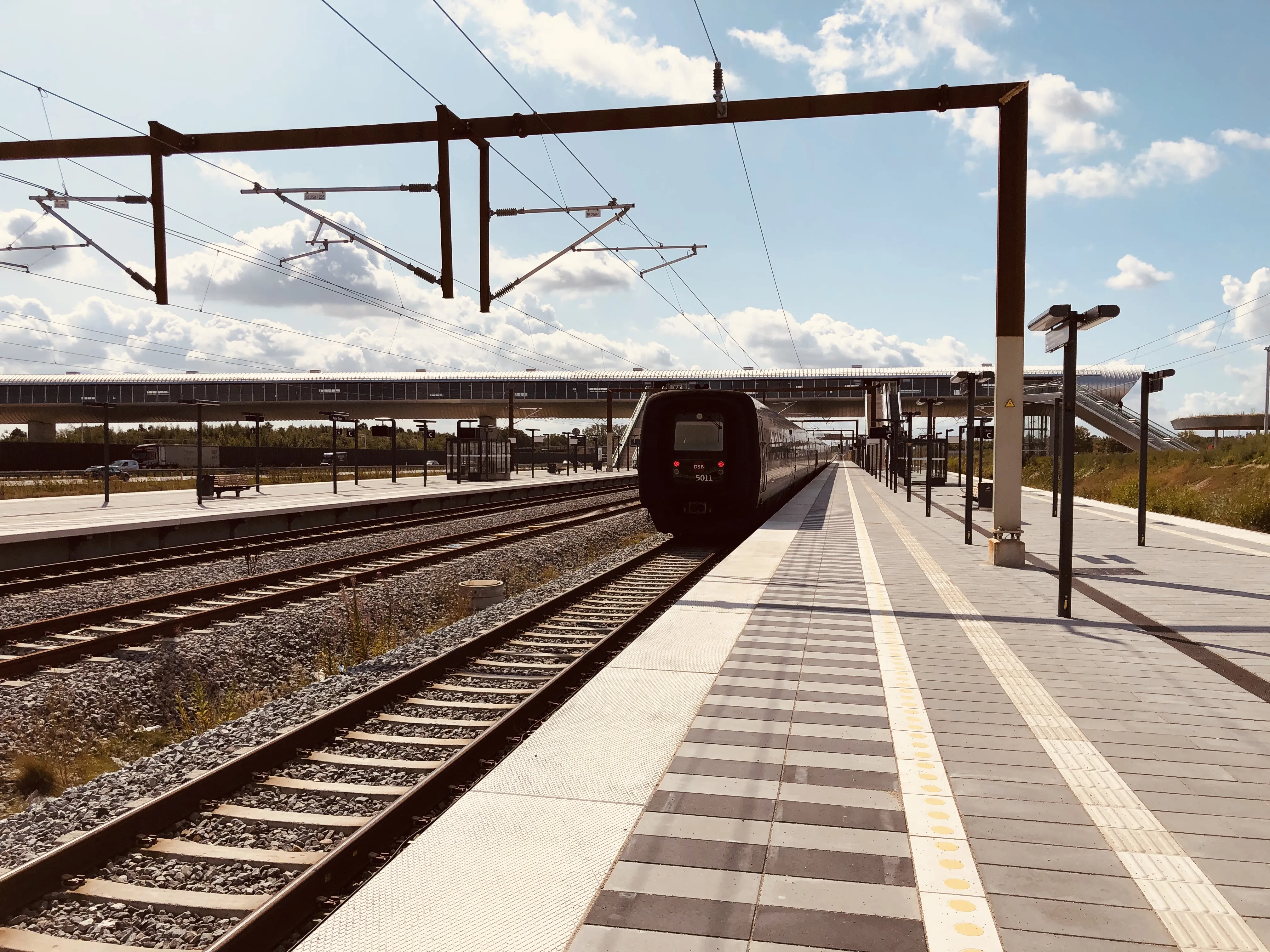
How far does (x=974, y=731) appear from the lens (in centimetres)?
452

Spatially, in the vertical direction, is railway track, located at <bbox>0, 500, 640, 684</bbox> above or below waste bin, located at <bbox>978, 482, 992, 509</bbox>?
below

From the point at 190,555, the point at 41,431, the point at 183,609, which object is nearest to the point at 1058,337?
the point at 183,609

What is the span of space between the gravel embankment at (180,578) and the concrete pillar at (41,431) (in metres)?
75.1

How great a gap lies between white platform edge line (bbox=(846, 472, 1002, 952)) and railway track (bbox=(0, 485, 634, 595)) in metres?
10.9

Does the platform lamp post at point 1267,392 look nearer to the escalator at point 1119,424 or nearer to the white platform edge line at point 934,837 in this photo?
the escalator at point 1119,424

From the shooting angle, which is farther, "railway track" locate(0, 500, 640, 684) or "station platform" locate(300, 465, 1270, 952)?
"railway track" locate(0, 500, 640, 684)

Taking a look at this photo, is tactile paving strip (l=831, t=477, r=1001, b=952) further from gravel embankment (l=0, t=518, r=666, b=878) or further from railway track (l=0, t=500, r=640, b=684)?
railway track (l=0, t=500, r=640, b=684)

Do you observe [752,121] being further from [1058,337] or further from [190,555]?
[190,555]

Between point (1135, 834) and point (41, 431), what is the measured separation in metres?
92.9

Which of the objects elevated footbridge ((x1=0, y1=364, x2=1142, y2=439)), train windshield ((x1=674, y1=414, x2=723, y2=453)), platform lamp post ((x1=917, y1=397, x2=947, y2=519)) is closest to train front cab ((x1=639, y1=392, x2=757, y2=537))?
train windshield ((x1=674, y1=414, x2=723, y2=453))

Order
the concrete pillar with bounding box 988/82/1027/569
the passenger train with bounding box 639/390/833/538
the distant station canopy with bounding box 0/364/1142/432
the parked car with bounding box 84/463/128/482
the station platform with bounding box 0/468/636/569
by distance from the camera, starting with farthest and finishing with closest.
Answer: the distant station canopy with bounding box 0/364/1142/432 < the parked car with bounding box 84/463/128/482 < the passenger train with bounding box 639/390/833/538 < the station platform with bounding box 0/468/636/569 < the concrete pillar with bounding box 988/82/1027/569

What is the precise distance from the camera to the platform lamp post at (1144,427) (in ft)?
41.8

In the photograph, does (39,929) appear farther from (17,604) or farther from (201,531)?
(201,531)

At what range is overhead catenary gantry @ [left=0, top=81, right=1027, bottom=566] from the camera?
10.1 meters
